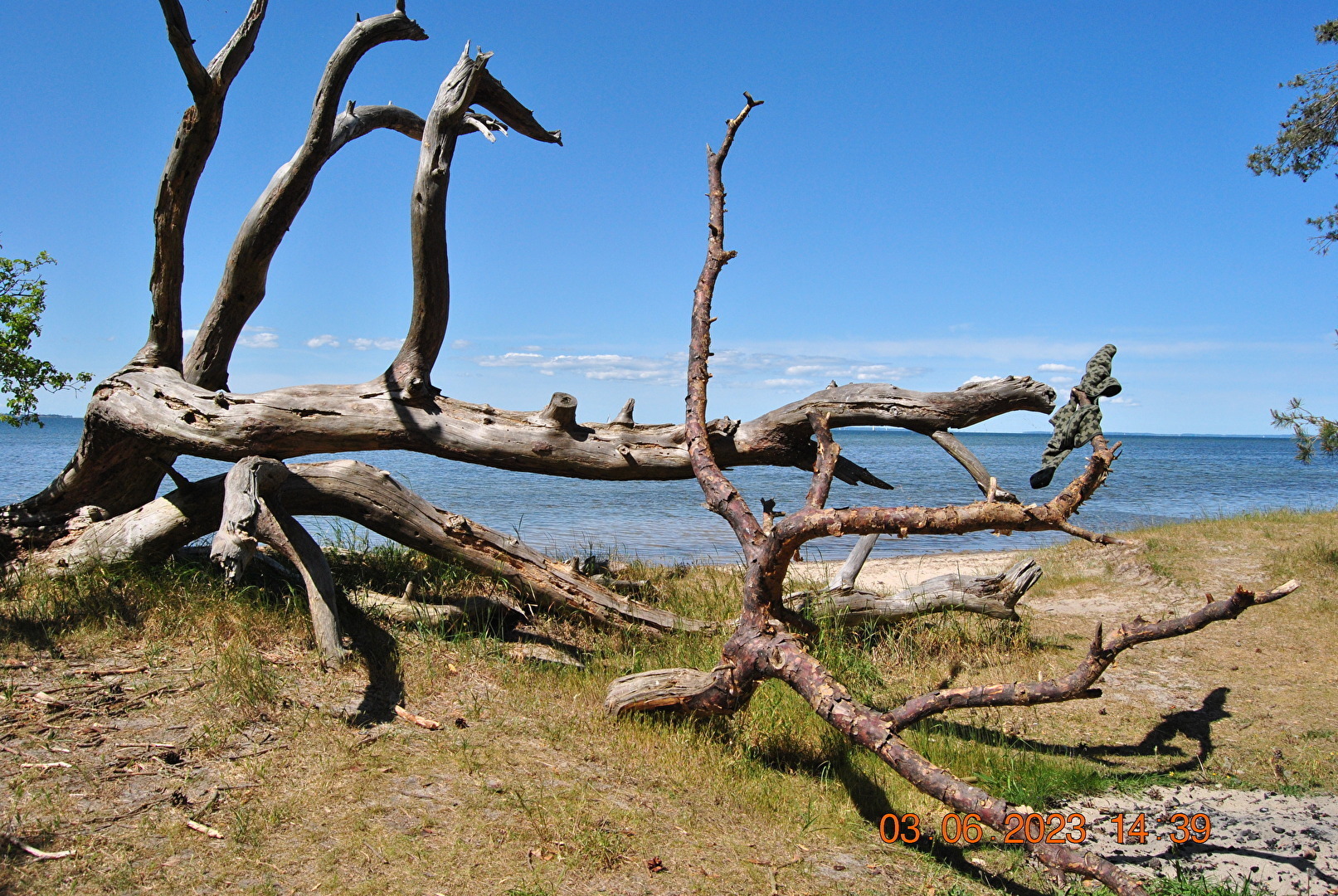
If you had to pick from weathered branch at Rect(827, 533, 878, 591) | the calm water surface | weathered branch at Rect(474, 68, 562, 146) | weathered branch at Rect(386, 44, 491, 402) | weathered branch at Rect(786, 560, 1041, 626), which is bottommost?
the calm water surface

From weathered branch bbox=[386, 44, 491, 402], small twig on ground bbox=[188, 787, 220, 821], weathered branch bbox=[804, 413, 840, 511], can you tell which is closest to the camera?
small twig on ground bbox=[188, 787, 220, 821]

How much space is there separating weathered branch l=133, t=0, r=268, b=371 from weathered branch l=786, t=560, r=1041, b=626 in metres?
5.52

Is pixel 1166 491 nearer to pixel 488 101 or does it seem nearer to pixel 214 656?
pixel 488 101

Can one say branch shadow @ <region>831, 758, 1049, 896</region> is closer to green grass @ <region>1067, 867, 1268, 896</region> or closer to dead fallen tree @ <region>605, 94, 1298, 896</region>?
green grass @ <region>1067, 867, 1268, 896</region>

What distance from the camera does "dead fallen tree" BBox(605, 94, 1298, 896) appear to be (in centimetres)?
343

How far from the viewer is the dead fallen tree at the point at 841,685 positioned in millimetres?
3430

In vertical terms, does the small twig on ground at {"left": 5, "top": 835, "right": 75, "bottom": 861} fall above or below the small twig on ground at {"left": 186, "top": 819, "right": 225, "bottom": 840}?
above

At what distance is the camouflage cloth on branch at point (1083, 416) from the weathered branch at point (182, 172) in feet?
19.6

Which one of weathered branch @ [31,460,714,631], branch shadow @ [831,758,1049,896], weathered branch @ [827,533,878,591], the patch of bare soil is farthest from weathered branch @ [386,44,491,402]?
the patch of bare soil

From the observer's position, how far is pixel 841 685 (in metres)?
4.15

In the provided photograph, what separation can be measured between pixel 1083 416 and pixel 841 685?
5.78ft

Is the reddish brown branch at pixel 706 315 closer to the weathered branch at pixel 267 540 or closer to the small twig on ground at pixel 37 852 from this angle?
the weathered branch at pixel 267 540
